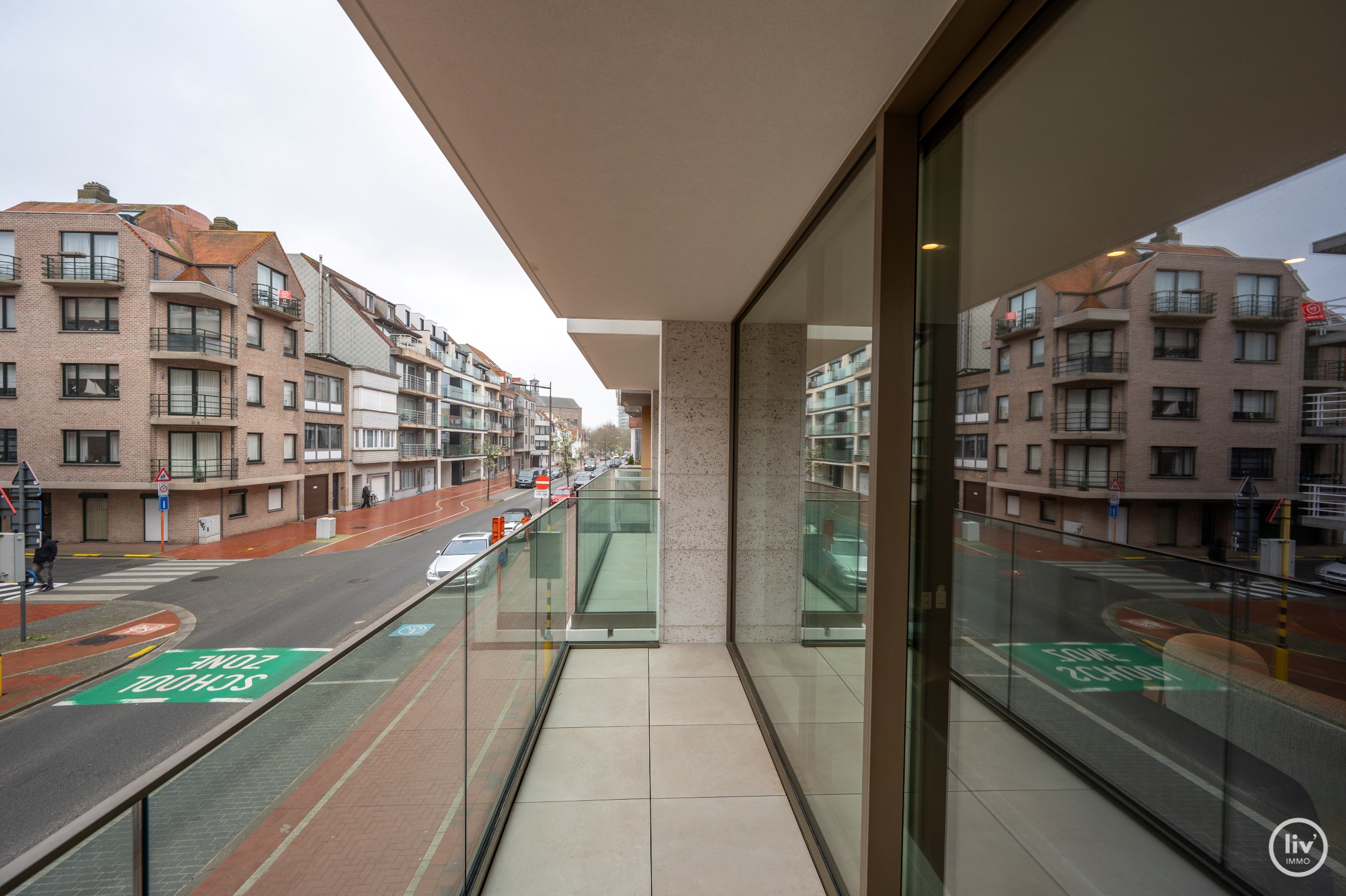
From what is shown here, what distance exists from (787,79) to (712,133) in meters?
0.39

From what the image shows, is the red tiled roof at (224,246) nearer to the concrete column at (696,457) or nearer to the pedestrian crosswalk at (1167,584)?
the concrete column at (696,457)

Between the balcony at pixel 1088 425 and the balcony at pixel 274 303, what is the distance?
26.0 m

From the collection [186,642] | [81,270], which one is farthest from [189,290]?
[186,642]

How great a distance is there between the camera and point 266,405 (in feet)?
69.8

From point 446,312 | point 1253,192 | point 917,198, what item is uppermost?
point 446,312

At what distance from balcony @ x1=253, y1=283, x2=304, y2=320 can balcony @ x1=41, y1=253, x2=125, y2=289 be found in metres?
3.65

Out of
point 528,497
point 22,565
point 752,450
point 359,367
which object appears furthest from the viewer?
point 528,497

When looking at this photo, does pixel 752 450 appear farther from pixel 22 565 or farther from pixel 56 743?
pixel 22 565

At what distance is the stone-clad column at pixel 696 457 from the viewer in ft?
17.1

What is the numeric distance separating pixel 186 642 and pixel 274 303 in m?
15.7

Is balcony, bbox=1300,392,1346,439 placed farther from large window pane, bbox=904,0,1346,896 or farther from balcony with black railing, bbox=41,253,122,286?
balcony with black railing, bbox=41,253,122,286

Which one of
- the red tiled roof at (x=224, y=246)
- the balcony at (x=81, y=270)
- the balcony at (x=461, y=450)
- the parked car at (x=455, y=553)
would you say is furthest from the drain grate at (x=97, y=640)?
the balcony at (x=461, y=450)

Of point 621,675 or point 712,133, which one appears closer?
point 712,133

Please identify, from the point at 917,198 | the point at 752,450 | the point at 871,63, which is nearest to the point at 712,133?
the point at 871,63
